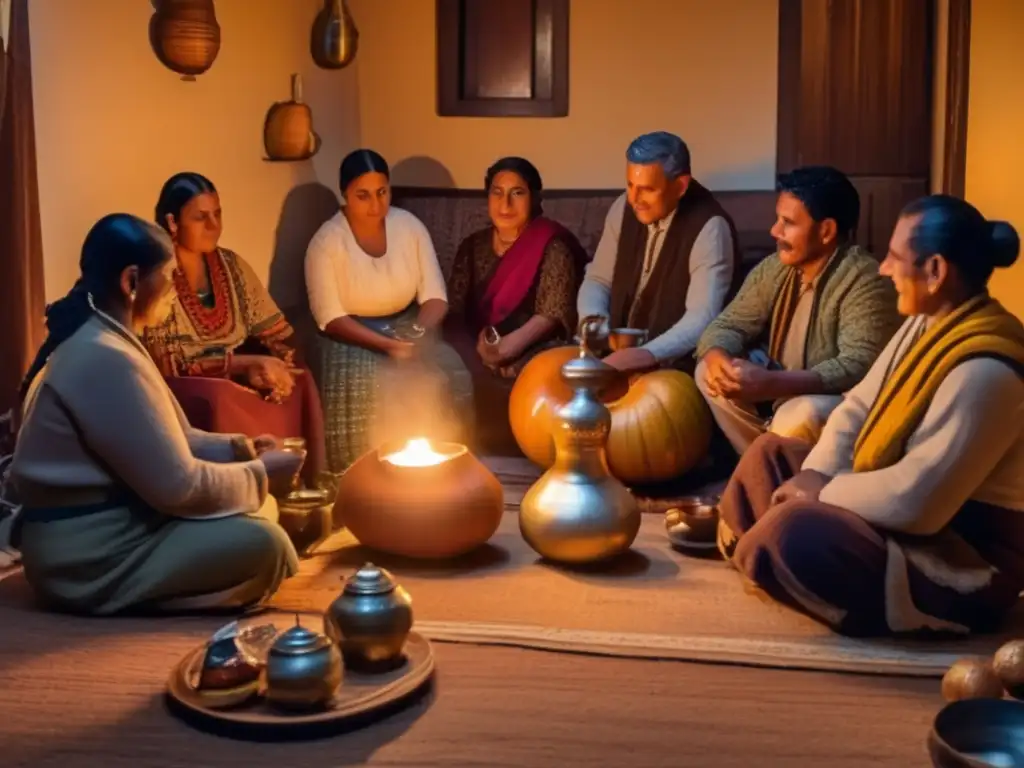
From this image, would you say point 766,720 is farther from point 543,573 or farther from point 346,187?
point 346,187

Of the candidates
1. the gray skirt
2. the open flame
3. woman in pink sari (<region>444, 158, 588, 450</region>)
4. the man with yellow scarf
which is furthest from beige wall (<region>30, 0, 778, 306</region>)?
the man with yellow scarf

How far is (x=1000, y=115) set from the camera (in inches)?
216

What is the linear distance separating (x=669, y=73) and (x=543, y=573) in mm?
3329

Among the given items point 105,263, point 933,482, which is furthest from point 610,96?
point 933,482

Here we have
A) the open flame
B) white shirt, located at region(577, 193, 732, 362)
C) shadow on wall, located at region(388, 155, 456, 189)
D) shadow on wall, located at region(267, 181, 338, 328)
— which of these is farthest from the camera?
shadow on wall, located at region(388, 155, 456, 189)

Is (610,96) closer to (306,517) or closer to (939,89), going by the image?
(939,89)

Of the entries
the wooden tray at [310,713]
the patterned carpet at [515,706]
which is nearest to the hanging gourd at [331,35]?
the patterned carpet at [515,706]

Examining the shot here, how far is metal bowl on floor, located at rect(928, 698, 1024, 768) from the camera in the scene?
7.88 feet

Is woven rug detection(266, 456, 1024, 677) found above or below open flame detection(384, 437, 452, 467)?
below

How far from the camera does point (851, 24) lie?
586 centimetres

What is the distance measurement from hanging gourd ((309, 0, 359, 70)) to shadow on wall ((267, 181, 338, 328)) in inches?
22.8

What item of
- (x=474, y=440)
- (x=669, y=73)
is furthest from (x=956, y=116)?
(x=474, y=440)

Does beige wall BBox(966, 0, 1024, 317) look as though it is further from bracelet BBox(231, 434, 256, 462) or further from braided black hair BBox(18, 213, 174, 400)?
braided black hair BBox(18, 213, 174, 400)

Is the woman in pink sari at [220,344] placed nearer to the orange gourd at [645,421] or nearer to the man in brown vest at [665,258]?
the orange gourd at [645,421]
